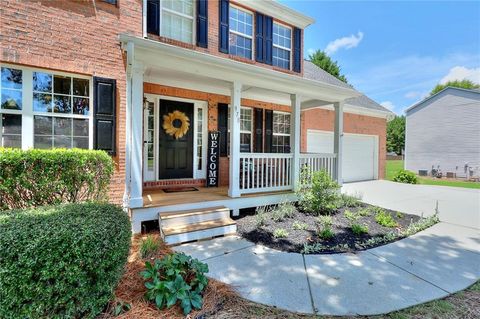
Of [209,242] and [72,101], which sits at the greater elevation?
[72,101]

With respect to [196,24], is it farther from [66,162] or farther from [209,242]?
[209,242]

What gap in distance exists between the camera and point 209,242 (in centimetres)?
412

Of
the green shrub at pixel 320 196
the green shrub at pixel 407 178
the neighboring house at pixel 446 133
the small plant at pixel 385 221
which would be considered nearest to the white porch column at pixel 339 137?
the green shrub at pixel 320 196

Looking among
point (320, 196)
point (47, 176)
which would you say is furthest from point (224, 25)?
point (47, 176)

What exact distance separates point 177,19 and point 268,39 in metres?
2.97

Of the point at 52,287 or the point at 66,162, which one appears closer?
the point at 52,287

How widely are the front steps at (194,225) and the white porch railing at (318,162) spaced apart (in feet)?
9.59

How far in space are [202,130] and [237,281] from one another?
4887 mm

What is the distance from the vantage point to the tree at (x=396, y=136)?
42188mm

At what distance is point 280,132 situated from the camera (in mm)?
8828

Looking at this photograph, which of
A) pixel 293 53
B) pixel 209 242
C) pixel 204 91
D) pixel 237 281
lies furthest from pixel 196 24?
pixel 237 281

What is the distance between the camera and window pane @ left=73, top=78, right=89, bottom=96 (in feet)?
15.8

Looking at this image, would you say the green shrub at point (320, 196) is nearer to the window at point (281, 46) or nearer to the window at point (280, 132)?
the window at point (280, 132)

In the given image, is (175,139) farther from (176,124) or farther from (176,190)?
(176,190)
